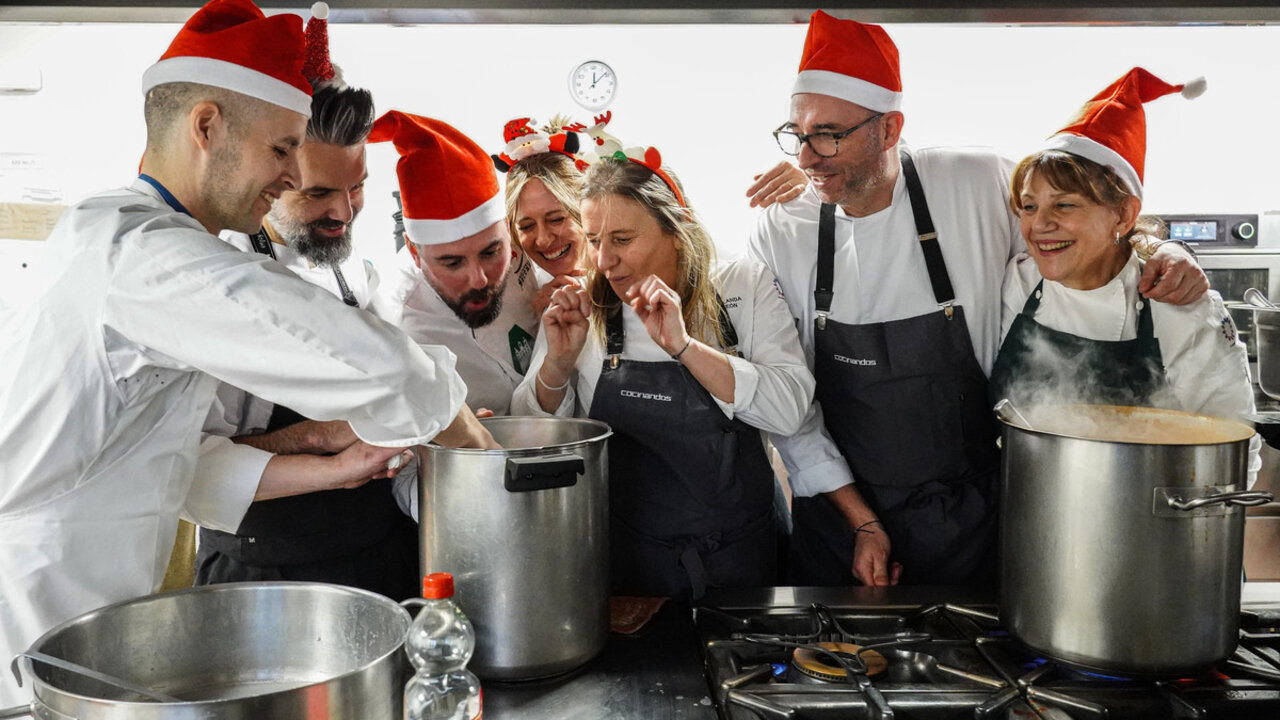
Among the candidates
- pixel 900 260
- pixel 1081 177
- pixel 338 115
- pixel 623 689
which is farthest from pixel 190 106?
pixel 1081 177

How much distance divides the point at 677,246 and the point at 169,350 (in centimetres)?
101

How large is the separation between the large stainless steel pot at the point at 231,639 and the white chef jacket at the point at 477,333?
3.12 ft

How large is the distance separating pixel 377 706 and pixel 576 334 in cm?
101

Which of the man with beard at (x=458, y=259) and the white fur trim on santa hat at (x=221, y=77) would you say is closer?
the white fur trim on santa hat at (x=221, y=77)

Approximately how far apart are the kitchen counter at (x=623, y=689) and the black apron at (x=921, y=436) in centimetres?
70

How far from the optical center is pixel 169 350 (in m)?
1.15

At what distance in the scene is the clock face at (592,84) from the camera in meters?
3.39

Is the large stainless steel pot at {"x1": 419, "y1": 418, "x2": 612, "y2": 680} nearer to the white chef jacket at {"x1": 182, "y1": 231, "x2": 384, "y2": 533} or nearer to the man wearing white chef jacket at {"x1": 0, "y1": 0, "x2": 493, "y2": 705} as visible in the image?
the man wearing white chef jacket at {"x1": 0, "y1": 0, "x2": 493, "y2": 705}

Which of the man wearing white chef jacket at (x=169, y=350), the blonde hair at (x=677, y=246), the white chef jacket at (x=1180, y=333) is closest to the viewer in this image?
the man wearing white chef jacket at (x=169, y=350)

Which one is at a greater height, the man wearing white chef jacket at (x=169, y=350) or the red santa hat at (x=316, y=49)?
the red santa hat at (x=316, y=49)

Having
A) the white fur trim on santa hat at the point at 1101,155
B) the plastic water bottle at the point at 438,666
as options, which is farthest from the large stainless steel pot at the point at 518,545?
the white fur trim on santa hat at the point at 1101,155

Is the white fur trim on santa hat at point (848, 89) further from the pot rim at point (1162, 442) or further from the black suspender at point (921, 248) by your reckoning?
the pot rim at point (1162, 442)

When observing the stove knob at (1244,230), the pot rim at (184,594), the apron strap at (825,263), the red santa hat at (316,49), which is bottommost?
the pot rim at (184,594)

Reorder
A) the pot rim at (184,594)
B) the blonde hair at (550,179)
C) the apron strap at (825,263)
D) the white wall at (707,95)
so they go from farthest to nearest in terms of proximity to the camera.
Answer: the white wall at (707,95) < the blonde hair at (550,179) < the apron strap at (825,263) < the pot rim at (184,594)
